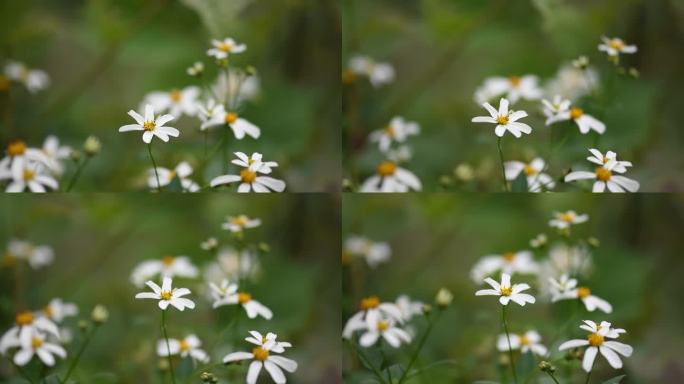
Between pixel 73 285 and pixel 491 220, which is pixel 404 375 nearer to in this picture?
pixel 491 220

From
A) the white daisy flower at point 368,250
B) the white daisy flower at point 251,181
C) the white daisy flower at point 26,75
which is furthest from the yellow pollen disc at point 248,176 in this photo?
the white daisy flower at point 26,75

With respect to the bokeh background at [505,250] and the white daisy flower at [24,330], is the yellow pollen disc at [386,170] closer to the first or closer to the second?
the bokeh background at [505,250]

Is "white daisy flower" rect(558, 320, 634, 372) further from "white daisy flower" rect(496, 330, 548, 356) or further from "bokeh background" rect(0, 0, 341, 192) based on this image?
"bokeh background" rect(0, 0, 341, 192)

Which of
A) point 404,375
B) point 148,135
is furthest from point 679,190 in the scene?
point 148,135

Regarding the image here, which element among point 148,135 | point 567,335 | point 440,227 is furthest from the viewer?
point 440,227

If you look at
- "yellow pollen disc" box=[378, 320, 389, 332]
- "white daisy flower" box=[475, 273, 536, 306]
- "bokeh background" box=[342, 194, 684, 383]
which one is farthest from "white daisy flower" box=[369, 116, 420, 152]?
"white daisy flower" box=[475, 273, 536, 306]

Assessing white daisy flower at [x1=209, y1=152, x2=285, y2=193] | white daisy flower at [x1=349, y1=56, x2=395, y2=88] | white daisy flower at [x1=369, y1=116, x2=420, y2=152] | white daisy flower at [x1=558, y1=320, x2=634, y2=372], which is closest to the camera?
white daisy flower at [x1=558, y1=320, x2=634, y2=372]

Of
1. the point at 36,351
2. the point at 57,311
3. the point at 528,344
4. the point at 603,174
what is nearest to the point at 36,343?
the point at 36,351

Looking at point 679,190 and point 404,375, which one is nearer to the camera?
point 404,375
